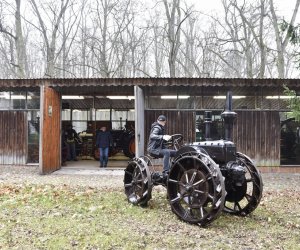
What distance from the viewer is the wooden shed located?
40.3 ft

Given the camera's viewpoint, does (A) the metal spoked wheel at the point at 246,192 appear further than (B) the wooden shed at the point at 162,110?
No

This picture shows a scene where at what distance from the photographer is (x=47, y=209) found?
690cm

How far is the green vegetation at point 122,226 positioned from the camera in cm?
504

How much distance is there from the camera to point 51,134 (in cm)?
1287

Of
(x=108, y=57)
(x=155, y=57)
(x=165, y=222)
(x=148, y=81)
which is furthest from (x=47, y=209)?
(x=155, y=57)

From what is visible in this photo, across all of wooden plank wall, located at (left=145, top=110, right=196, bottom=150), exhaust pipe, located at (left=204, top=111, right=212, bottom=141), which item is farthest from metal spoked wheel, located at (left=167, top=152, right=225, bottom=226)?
wooden plank wall, located at (left=145, top=110, right=196, bottom=150)

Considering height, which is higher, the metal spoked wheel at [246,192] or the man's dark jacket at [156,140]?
the man's dark jacket at [156,140]

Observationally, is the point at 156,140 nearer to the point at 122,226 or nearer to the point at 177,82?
the point at 122,226

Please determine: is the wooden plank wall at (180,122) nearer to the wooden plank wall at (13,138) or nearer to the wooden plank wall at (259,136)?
the wooden plank wall at (259,136)

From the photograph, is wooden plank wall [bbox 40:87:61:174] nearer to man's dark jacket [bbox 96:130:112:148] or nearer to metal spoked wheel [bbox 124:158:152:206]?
man's dark jacket [bbox 96:130:112:148]

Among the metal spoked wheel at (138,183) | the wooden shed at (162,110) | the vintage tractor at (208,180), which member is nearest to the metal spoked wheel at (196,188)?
the vintage tractor at (208,180)

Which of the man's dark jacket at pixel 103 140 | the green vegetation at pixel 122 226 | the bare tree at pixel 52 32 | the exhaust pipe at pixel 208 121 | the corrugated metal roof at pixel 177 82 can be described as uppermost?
the bare tree at pixel 52 32

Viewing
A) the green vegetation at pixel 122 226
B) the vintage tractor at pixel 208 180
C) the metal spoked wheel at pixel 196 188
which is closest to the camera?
the green vegetation at pixel 122 226

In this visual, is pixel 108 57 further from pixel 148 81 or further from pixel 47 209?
pixel 47 209
